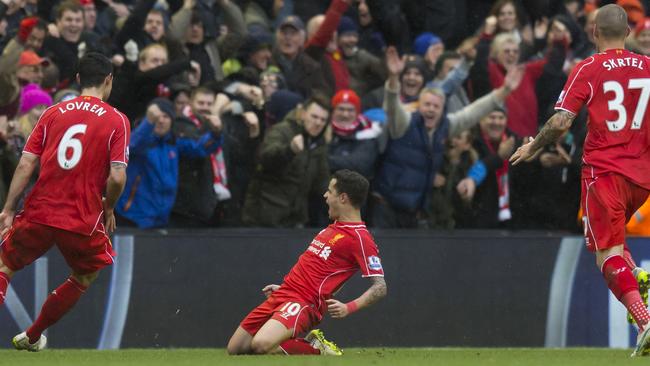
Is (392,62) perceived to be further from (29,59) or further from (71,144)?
(71,144)

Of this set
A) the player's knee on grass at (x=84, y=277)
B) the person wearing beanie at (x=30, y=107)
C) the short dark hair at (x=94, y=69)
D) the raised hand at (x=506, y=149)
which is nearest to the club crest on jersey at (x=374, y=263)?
the player's knee on grass at (x=84, y=277)

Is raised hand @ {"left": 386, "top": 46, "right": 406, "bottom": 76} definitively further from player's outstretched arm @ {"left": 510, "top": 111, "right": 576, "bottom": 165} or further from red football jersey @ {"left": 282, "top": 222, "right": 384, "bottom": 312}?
player's outstretched arm @ {"left": 510, "top": 111, "right": 576, "bottom": 165}

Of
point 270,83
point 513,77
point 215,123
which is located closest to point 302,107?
point 270,83

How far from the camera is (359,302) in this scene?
945 centimetres

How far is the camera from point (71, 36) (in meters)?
13.4

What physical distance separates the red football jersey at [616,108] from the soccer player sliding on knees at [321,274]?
1.68 metres

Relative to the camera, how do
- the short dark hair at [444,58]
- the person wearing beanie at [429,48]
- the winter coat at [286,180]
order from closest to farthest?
the winter coat at [286,180]
the short dark hair at [444,58]
the person wearing beanie at [429,48]

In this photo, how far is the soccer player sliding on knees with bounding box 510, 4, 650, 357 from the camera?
360 inches

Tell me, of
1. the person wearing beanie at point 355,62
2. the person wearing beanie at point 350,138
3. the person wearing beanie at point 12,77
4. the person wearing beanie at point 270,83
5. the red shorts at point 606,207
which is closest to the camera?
the red shorts at point 606,207

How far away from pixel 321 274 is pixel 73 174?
6.29 feet

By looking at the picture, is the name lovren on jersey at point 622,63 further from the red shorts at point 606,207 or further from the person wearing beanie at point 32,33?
the person wearing beanie at point 32,33

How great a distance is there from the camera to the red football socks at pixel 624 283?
8989mm

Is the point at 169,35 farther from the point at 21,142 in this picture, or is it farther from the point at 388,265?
the point at 388,265

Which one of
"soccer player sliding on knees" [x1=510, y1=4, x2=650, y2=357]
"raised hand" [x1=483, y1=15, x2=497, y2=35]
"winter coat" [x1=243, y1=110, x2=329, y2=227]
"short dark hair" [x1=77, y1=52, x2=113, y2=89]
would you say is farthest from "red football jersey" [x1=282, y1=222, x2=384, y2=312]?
"raised hand" [x1=483, y1=15, x2=497, y2=35]
